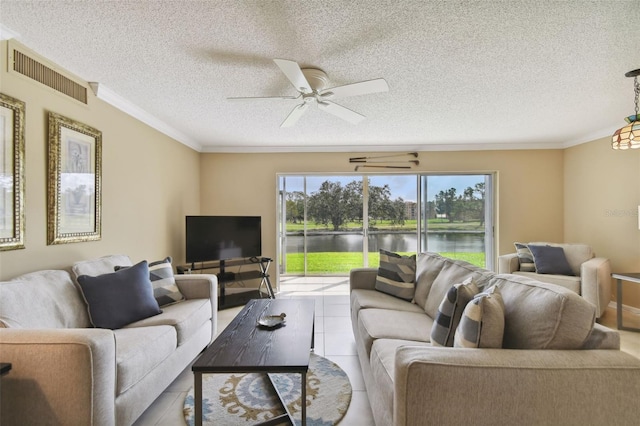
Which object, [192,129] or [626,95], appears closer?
[626,95]

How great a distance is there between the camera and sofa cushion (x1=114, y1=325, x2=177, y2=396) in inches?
64.4

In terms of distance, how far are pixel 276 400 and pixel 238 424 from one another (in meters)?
0.30

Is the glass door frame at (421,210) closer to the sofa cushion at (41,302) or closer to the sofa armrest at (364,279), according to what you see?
the sofa armrest at (364,279)

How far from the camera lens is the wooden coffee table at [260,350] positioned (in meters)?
1.51

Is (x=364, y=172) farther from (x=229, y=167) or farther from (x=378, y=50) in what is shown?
(x=378, y=50)

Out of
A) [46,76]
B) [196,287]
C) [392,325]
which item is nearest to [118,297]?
[196,287]

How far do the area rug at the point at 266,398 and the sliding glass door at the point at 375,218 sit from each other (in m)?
2.95

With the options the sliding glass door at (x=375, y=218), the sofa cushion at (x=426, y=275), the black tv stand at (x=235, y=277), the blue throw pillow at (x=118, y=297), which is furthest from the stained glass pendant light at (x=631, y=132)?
the blue throw pillow at (x=118, y=297)

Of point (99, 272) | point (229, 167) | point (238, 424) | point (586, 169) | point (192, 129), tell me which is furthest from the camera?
point (229, 167)

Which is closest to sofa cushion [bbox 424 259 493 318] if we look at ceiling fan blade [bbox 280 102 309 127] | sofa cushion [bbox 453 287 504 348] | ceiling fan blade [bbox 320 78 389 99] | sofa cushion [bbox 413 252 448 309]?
sofa cushion [bbox 413 252 448 309]

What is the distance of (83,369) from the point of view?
4.55 ft

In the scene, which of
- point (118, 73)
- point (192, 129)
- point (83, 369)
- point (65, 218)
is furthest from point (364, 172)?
point (83, 369)

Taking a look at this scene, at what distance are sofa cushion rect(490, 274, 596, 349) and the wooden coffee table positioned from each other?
1.05 metres

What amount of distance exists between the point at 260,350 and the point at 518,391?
1261 millimetres
